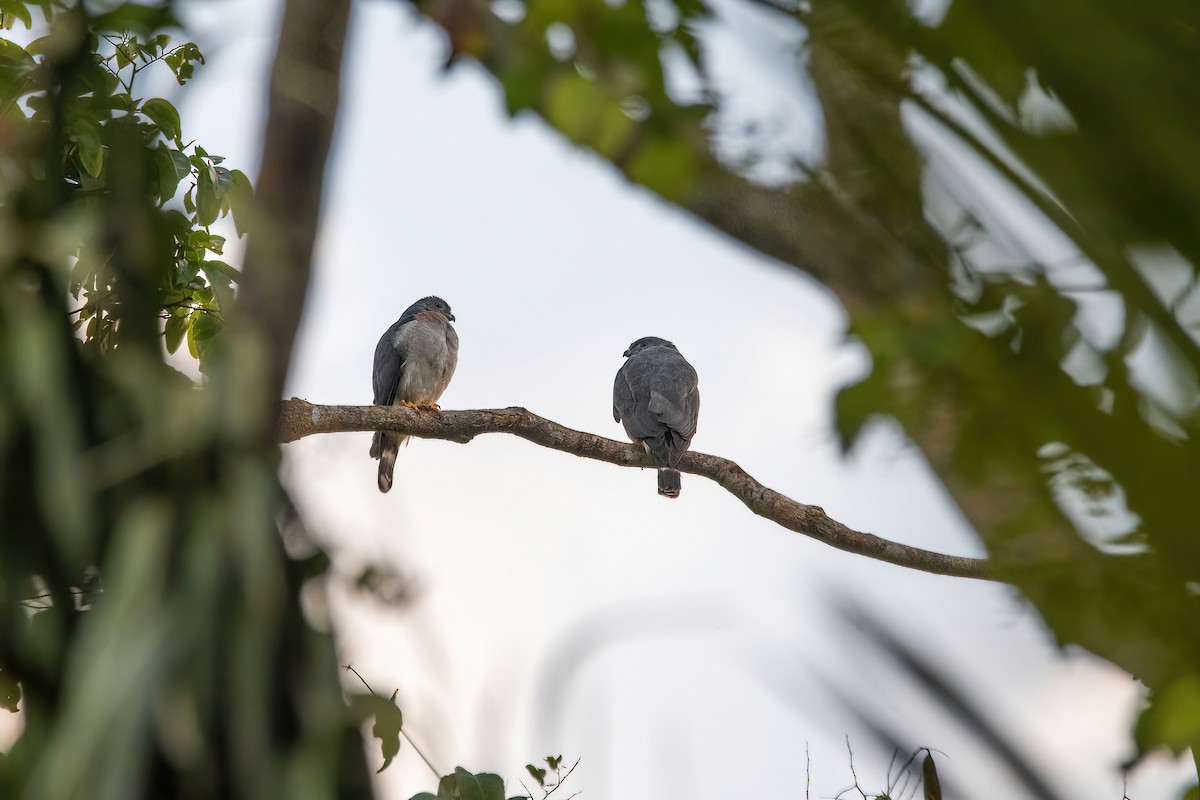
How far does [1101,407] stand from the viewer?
43 cm

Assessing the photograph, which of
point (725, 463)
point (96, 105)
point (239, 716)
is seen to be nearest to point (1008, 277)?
point (239, 716)

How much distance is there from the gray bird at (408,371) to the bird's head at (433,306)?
16.2 inches

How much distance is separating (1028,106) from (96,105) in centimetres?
129

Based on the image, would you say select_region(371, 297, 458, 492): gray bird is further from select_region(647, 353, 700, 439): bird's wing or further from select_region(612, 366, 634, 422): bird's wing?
select_region(647, 353, 700, 439): bird's wing

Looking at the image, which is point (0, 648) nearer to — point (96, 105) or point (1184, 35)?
point (96, 105)

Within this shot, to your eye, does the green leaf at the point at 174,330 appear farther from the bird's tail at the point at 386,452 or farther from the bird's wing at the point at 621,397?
the bird's tail at the point at 386,452

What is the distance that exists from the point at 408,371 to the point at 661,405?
1.75m

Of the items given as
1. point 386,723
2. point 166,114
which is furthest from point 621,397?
point 386,723

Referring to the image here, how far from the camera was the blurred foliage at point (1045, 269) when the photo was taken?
0.40 m

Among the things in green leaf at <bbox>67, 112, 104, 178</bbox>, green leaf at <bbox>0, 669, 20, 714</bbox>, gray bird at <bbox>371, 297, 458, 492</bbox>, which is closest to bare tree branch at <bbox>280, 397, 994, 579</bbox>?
green leaf at <bbox>67, 112, 104, 178</bbox>

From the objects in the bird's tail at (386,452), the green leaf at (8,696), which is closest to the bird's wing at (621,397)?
the bird's tail at (386,452)

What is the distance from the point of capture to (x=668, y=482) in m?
5.90

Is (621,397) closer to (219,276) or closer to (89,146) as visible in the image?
(219,276)

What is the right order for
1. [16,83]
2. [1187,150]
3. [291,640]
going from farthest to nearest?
[16,83]
[291,640]
[1187,150]
